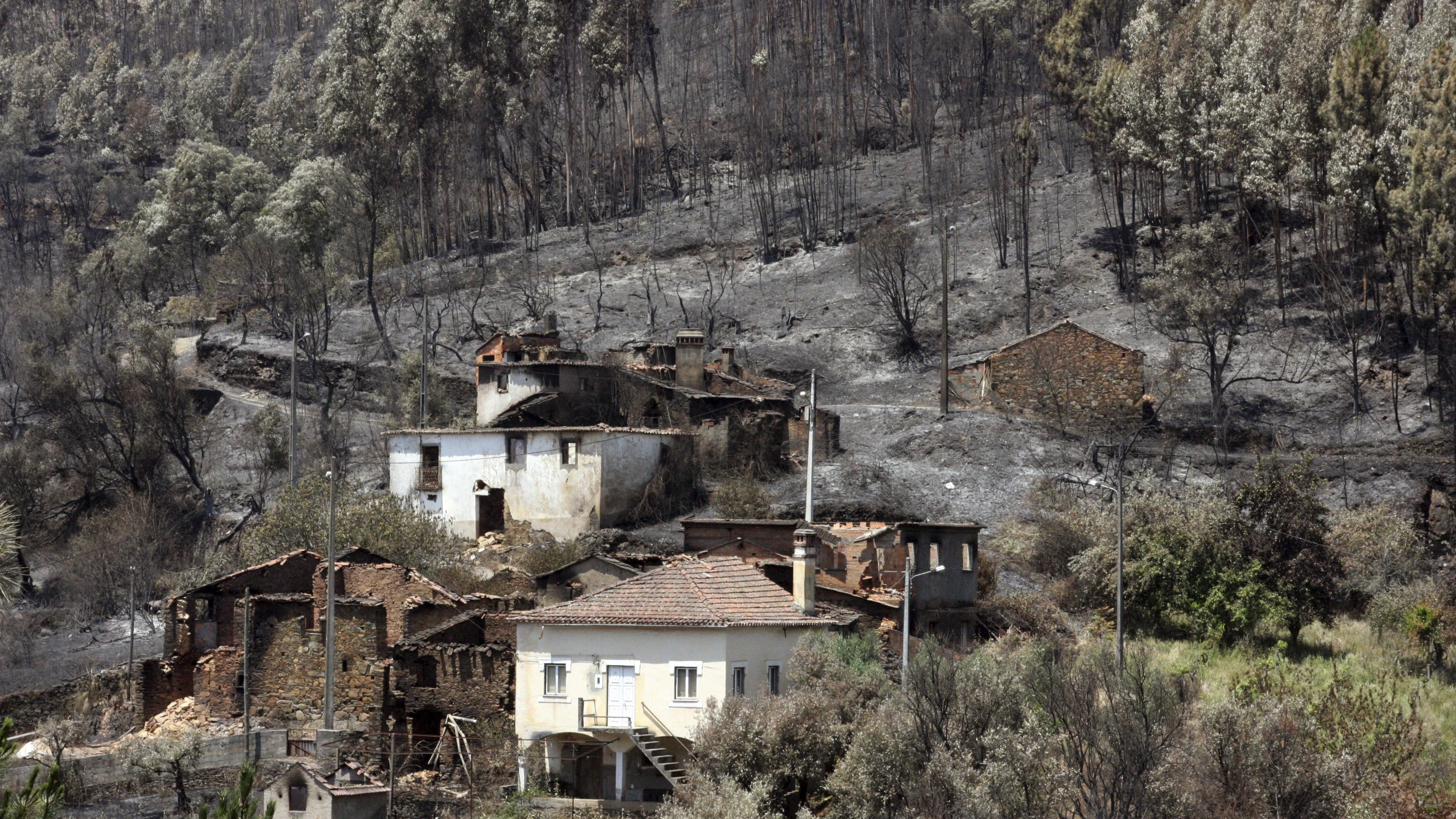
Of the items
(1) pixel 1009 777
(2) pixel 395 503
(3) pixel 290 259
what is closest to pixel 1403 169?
(2) pixel 395 503

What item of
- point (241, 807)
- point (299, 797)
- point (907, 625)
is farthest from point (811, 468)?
point (241, 807)

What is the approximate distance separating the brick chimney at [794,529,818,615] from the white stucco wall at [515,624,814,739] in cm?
169

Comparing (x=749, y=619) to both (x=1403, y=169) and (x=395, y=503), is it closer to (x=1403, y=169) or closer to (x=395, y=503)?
(x=395, y=503)

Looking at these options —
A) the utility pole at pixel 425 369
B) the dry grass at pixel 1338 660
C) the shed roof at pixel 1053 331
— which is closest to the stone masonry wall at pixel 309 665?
the dry grass at pixel 1338 660

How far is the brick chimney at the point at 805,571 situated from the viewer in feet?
136

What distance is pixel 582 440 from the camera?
60.1 metres

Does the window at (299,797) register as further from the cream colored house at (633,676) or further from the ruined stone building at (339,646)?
the ruined stone building at (339,646)

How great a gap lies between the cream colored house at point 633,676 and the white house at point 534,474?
1952cm

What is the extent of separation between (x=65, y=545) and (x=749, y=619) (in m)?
42.6

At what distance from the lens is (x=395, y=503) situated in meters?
57.1

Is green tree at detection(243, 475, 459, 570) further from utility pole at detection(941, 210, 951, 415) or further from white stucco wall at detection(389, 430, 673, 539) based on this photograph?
utility pole at detection(941, 210, 951, 415)

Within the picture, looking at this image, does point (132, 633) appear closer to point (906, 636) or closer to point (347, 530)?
point (347, 530)

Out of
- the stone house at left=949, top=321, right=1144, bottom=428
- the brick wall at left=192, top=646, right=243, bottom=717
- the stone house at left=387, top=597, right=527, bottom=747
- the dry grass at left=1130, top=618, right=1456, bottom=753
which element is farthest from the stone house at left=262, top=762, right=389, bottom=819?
the stone house at left=949, top=321, right=1144, bottom=428

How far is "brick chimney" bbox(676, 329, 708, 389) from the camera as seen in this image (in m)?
68.7
